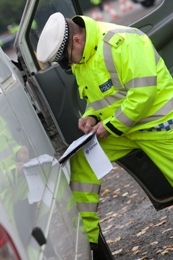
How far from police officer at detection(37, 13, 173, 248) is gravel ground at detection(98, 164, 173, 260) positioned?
1.11 m

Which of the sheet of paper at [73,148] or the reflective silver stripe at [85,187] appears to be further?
the reflective silver stripe at [85,187]

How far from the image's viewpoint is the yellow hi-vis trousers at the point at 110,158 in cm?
559

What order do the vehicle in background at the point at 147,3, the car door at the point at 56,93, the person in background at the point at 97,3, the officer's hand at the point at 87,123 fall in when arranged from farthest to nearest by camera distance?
the person in background at the point at 97,3 → the vehicle in background at the point at 147,3 → the car door at the point at 56,93 → the officer's hand at the point at 87,123

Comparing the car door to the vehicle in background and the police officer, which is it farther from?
the vehicle in background

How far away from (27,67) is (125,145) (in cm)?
101

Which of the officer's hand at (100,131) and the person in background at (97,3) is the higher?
the person in background at (97,3)

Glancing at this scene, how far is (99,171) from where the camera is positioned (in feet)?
18.3

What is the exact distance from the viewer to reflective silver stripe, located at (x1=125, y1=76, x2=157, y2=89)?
527 centimetres

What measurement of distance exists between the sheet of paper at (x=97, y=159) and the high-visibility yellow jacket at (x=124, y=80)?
0.14m

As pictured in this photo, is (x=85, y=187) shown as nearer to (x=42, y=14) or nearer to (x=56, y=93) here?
(x=56, y=93)

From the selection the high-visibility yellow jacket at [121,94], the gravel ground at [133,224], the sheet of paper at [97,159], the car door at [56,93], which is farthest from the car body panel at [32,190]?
the gravel ground at [133,224]

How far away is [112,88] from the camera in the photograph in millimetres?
5438

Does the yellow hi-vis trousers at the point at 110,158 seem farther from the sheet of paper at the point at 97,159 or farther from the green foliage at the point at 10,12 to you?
the green foliage at the point at 10,12

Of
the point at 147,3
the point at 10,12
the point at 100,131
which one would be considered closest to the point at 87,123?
the point at 100,131
